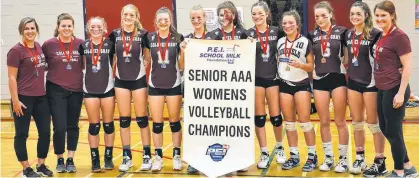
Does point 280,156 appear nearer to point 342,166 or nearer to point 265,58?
point 342,166

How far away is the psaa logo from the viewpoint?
207 inches

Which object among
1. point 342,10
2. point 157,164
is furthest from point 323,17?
point 342,10

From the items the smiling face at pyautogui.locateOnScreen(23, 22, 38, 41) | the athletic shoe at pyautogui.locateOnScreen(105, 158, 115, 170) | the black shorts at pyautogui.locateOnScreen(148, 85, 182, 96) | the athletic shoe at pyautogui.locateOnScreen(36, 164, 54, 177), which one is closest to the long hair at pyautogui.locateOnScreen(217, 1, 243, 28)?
the black shorts at pyautogui.locateOnScreen(148, 85, 182, 96)

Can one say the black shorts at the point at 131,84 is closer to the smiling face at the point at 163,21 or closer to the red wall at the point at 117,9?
the smiling face at the point at 163,21

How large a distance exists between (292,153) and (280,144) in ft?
0.58

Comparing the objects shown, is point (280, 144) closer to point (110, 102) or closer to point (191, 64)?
point (191, 64)

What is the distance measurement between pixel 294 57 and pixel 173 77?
1.16 metres

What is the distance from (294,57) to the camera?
5363 millimetres

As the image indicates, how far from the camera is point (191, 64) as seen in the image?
17.4ft

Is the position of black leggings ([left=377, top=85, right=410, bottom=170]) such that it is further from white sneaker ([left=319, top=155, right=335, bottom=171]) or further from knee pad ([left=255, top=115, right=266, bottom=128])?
knee pad ([left=255, top=115, right=266, bottom=128])

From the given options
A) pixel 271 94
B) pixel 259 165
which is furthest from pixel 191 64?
pixel 259 165

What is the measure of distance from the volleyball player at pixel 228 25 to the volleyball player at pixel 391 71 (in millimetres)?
1268

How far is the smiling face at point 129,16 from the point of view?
5.43 metres

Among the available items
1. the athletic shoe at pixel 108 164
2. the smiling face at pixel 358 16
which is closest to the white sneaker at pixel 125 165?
the athletic shoe at pixel 108 164
